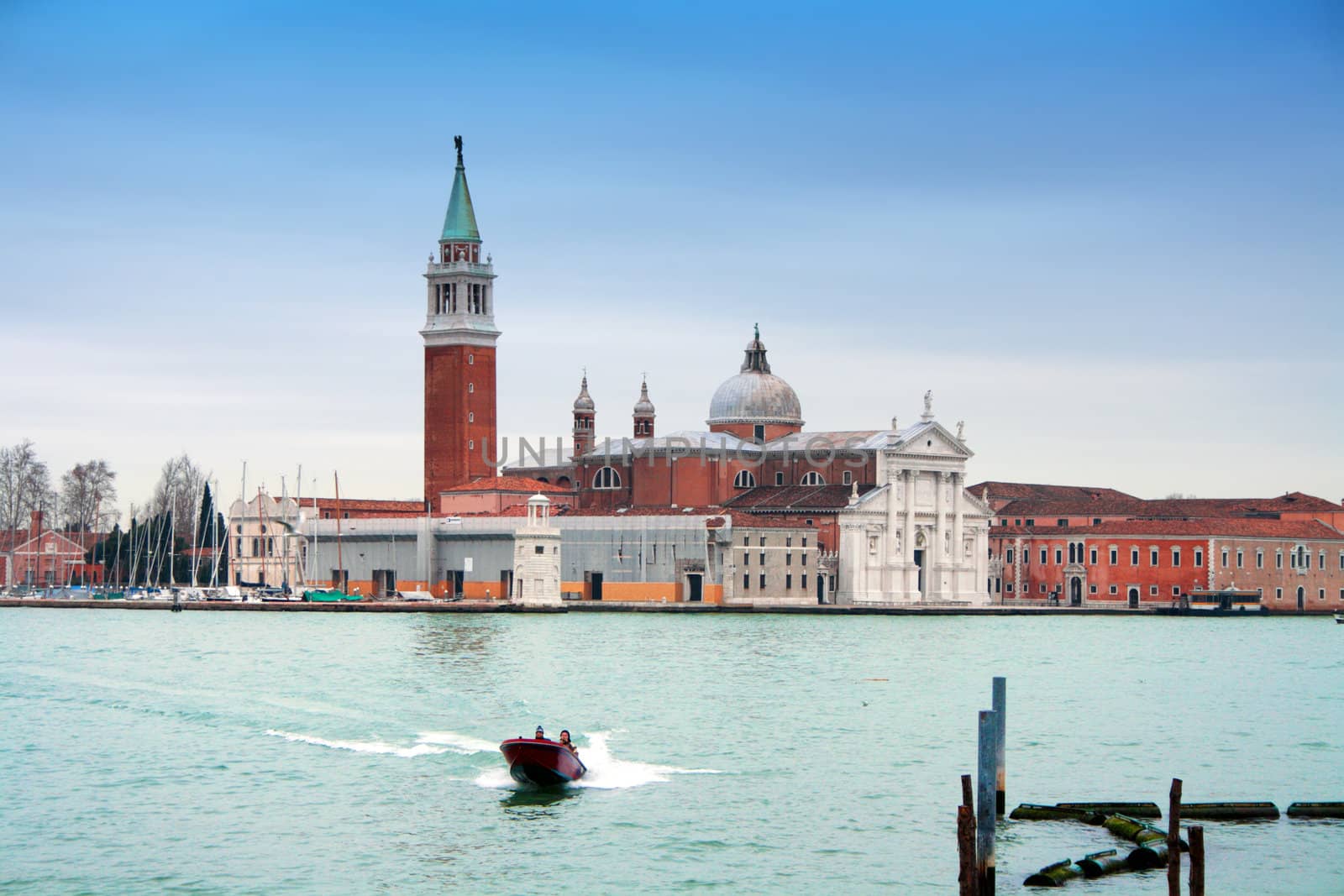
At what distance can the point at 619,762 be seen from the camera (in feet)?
68.7

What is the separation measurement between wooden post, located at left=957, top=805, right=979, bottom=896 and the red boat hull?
666 centimetres

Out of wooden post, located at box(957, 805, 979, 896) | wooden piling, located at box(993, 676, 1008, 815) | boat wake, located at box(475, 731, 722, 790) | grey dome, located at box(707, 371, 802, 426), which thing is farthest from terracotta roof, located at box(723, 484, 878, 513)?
wooden post, located at box(957, 805, 979, 896)

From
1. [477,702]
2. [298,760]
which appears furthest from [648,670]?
[298,760]

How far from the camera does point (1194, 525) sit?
6322cm

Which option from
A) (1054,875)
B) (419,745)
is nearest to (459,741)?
(419,745)

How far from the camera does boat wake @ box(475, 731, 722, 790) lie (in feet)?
64.6

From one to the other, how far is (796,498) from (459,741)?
3871 centimetres

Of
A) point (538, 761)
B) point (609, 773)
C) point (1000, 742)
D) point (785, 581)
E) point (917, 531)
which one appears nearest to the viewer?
point (1000, 742)

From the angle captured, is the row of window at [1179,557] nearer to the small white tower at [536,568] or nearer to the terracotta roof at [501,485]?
the terracotta roof at [501,485]

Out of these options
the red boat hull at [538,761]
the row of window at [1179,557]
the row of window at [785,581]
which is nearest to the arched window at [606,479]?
the row of window at [785,581]

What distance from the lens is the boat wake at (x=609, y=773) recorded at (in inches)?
775

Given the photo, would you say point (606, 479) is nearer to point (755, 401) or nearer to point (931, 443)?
point (755, 401)

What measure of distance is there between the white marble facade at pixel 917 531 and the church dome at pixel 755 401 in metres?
6.13

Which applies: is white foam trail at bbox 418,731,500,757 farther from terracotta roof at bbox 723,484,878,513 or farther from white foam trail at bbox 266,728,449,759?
terracotta roof at bbox 723,484,878,513
